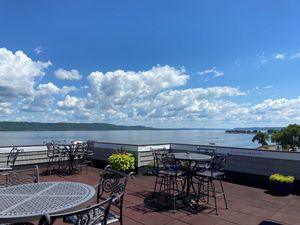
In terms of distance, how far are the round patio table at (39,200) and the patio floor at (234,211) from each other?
5.32 feet

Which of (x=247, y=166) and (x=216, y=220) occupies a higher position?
(x=247, y=166)

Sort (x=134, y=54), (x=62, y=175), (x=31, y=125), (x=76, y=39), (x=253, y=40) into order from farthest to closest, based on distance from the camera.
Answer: (x=31, y=125) < (x=134, y=54) < (x=76, y=39) < (x=253, y=40) < (x=62, y=175)

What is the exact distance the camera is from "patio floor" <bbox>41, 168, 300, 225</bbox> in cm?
379

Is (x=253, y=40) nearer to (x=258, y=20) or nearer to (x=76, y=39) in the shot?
(x=258, y=20)

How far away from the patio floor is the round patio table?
5.32 feet

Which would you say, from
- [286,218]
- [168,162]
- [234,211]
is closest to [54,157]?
[168,162]

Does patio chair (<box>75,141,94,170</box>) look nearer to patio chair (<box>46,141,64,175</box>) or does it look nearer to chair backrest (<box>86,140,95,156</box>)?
chair backrest (<box>86,140,95,156</box>)

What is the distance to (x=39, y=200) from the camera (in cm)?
203

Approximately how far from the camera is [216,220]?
381 centimetres

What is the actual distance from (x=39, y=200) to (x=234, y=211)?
3258 millimetres

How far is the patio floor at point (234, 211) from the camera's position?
3.79 meters

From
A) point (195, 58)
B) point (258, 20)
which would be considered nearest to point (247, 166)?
point (258, 20)

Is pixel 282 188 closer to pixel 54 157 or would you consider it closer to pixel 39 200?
pixel 39 200

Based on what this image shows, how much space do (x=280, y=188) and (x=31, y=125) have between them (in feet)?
204
